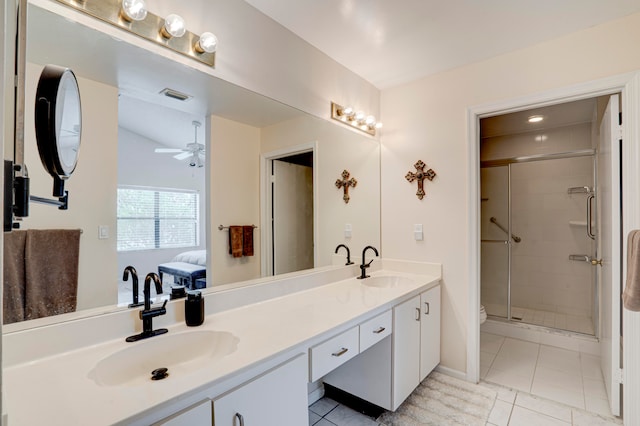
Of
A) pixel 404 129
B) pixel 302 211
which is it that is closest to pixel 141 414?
pixel 302 211

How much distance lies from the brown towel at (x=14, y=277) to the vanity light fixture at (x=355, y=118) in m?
1.91

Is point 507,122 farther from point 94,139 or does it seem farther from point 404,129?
point 94,139

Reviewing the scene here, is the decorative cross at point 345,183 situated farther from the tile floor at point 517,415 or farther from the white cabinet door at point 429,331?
the tile floor at point 517,415

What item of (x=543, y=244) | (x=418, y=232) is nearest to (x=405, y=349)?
(x=418, y=232)

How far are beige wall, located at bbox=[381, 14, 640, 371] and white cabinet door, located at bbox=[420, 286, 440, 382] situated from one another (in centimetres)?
11

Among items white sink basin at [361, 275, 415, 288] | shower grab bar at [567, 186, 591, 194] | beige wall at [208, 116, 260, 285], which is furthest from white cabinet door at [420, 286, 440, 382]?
shower grab bar at [567, 186, 591, 194]

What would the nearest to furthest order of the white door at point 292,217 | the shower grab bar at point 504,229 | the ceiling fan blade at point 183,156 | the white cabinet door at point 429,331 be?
1. the ceiling fan blade at point 183,156
2. the white door at point 292,217
3. the white cabinet door at point 429,331
4. the shower grab bar at point 504,229

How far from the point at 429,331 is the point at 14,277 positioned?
2320mm

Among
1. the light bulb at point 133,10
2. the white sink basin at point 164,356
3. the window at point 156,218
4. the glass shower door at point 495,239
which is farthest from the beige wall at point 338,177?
the glass shower door at point 495,239

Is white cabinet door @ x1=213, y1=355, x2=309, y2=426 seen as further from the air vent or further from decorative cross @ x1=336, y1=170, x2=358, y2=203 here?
decorative cross @ x1=336, y1=170, x2=358, y2=203

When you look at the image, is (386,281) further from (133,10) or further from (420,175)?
(133,10)

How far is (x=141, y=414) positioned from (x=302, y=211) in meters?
1.54

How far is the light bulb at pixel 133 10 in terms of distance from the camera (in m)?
1.21

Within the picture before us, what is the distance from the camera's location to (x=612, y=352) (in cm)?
196
